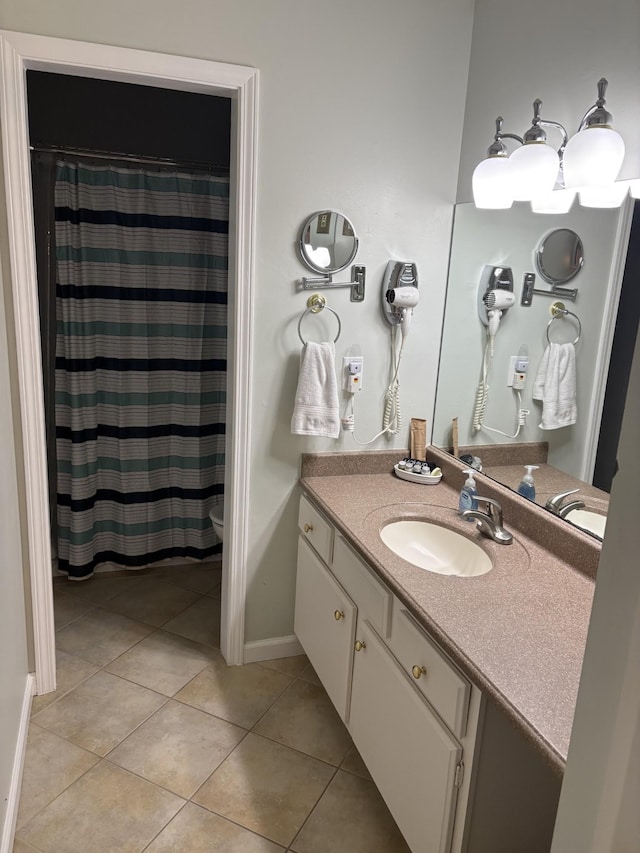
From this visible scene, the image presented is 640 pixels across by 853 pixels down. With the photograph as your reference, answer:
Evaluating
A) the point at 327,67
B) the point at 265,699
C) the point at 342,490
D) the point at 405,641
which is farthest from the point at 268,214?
the point at 265,699

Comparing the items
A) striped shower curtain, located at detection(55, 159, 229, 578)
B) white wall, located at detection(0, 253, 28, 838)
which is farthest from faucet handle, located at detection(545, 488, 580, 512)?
striped shower curtain, located at detection(55, 159, 229, 578)

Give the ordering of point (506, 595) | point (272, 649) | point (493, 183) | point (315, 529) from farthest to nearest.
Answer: point (272, 649) → point (315, 529) → point (493, 183) → point (506, 595)

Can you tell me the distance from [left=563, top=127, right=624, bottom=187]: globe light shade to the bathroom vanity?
3.08 ft

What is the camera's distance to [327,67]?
2143 mm

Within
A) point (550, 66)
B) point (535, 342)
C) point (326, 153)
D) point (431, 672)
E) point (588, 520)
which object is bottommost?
point (431, 672)

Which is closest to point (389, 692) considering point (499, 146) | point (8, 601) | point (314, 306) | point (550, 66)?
point (8, 601)

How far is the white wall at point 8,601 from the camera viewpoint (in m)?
1.76

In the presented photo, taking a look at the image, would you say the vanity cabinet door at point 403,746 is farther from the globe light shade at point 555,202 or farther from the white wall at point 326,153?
the globe light shade at point 555,202

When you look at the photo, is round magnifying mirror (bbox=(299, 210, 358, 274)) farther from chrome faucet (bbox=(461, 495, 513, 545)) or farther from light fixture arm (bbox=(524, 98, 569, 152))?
chrome faucet (bbox=(461, 495, 513, 545))

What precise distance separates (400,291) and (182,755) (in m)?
1.74

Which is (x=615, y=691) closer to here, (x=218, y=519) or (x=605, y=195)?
(x=605, y=195)

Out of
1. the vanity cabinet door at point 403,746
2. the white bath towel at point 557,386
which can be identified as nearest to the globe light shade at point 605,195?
the white bath towel at point 557,386

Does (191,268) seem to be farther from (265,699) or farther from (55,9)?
(265,699)

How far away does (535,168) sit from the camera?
1845 millimetres
